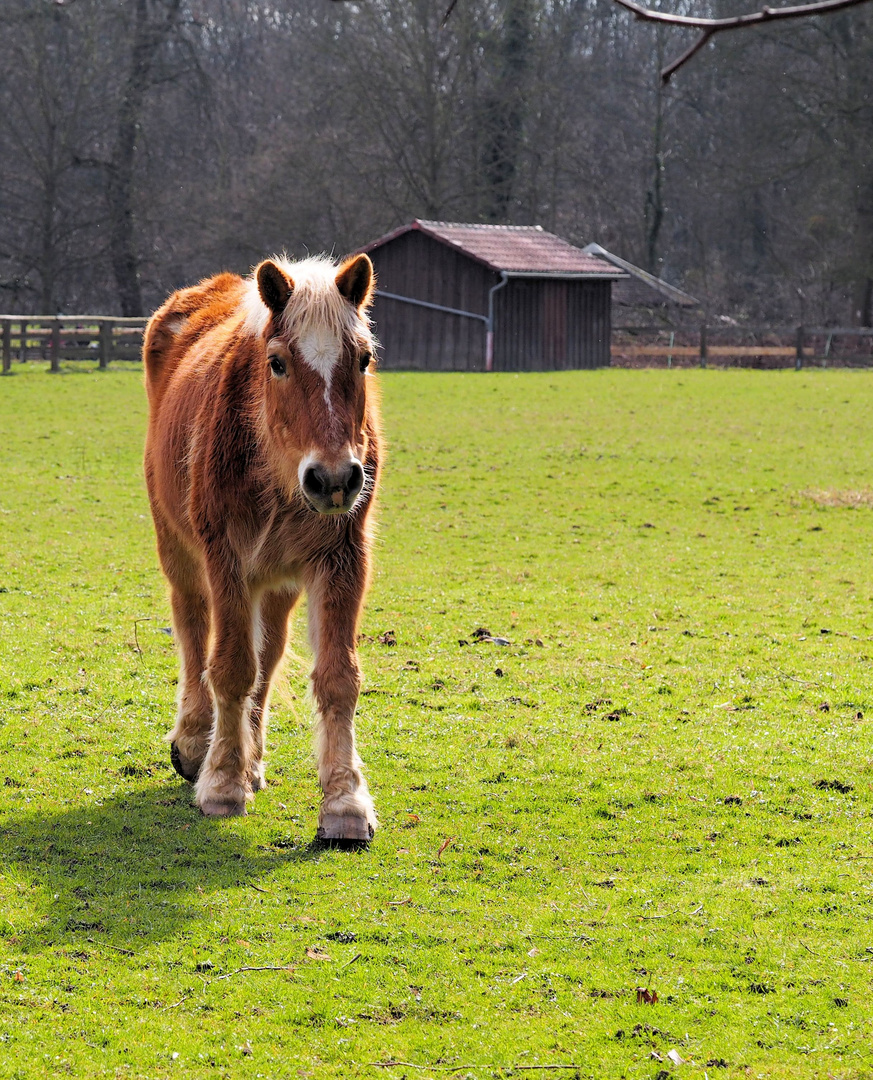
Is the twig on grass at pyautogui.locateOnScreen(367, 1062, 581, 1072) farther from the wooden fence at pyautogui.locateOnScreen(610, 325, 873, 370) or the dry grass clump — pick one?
the wooden fence at pyautogui.locateOnScreen(610, 325, 873, 370)

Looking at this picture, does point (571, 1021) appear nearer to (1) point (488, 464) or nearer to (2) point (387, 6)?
(1) point (488, 464)

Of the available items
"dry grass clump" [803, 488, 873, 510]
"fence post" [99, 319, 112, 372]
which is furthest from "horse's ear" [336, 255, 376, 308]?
"fence post" [99, 319, 112, 372]

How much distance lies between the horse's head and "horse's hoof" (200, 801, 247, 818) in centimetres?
131

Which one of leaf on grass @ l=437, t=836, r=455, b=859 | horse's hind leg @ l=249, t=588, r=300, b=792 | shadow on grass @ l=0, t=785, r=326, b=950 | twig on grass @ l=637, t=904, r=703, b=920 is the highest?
horse's hind leg @ l=249, t=588, r=300, b=792

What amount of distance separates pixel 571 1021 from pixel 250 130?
5574 centimetres

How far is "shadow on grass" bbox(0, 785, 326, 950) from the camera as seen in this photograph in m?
4.01

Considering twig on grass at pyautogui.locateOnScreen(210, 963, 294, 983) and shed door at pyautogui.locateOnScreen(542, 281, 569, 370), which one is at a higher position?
shed door at pyautogui.locateOnScreen(542, 281, 569, 370)

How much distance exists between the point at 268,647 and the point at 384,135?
41.6 m

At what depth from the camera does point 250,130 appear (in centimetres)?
5519

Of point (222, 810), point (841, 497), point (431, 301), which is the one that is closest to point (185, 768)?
point (222, 810)

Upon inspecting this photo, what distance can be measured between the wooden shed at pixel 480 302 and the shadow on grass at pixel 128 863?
109ft

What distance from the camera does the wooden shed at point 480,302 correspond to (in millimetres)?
37906

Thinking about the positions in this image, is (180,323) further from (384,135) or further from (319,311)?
(384,135)

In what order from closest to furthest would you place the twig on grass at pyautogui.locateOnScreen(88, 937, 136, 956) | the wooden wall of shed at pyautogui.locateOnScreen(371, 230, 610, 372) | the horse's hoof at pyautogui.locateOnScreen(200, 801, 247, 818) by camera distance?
the twig on grass at pyautogui.locateOnScreen(88, 937, 136, 956) < the horse's hoof at pyautogui.locateOnScreen(200, 801, 247, 818) < the wooden wall of shed at pyautogui.locateOnScreen(371, 230, 610, 372)
